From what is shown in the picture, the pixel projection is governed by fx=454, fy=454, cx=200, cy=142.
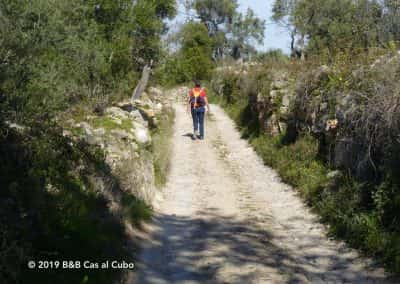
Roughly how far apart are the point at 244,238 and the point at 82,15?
8479 mm

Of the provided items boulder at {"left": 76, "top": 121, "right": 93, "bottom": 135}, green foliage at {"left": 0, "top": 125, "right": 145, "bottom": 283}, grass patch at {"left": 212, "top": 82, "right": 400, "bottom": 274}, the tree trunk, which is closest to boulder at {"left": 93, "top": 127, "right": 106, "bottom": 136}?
boulder at {"left": 76, "top": 121, "right": 93, "bottom": 135}

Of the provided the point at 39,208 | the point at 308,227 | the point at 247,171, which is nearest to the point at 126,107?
the point at 247,171

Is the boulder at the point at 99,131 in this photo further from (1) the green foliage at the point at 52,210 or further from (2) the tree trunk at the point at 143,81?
(2) the tree trunk at the point at 143,81

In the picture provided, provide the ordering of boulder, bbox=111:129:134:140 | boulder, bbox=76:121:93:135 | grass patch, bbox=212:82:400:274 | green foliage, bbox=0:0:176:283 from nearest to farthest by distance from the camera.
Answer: green foliage, bbox=0:0:176:283 < grass patch, bbox=212:82:400:274 < boulder, bbox=76:121:93:135 < boulder, bbox=111:129:134:140

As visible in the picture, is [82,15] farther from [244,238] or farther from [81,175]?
[244,238]

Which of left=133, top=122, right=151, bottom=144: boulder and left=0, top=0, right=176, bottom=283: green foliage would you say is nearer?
left=0, top=0, right=176, bottom=283: green foliage

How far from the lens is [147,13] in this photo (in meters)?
16.0

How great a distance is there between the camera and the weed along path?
213 inches

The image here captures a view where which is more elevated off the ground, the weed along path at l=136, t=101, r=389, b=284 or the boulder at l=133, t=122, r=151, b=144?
the boulder at l=133, t=122, r=151, b=144

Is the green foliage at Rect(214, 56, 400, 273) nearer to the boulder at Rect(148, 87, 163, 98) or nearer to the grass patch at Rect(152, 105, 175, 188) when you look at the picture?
the grass patch at Rect(152, 105, 175, 188)

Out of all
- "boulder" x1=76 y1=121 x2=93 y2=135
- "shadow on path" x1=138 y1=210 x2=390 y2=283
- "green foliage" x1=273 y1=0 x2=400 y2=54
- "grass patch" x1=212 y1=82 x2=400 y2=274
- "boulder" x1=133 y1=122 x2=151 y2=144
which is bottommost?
"shadow on path" x1=138 y1=210 x2=390 y2=283

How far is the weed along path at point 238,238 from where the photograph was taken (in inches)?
213

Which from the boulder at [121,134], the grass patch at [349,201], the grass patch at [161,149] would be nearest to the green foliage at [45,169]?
the boulder at [121,134]

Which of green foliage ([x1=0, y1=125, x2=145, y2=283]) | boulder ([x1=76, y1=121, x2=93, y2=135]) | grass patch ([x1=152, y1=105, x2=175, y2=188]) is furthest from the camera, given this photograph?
grass patch ([x1=152, y1=105, x2=175, y2=188])
